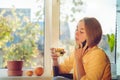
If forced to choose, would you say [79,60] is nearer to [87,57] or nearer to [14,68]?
[87,57]

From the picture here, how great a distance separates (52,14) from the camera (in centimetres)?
355

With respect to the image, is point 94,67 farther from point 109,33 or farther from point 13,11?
point 13,11

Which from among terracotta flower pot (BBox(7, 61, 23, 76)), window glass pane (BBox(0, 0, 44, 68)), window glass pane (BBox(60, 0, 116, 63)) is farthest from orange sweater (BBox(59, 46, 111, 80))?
terracotta flower pot (BBox(7, 61, 23, 76))

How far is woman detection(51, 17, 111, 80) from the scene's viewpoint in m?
3.40

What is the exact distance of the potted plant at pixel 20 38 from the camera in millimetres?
3521

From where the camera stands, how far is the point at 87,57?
11.2 ft

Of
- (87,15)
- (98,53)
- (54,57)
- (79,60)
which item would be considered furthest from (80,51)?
(87,15)

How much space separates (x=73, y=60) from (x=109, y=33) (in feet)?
1.82

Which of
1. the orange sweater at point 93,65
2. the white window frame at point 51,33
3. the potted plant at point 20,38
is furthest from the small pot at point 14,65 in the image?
the orange sweater at point 93,65

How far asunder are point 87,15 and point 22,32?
2.69ft

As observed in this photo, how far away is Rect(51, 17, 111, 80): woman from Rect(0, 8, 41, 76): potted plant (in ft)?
0.95

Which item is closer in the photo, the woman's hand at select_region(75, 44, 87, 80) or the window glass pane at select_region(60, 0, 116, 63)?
the woman's hand at select_region(75, 44, 87, 80)

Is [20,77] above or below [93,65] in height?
below

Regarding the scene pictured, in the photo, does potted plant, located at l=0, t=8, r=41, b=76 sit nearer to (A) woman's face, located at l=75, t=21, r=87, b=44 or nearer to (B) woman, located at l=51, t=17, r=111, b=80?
(B) woman, located at l=51, t=17, r=111, b=80
